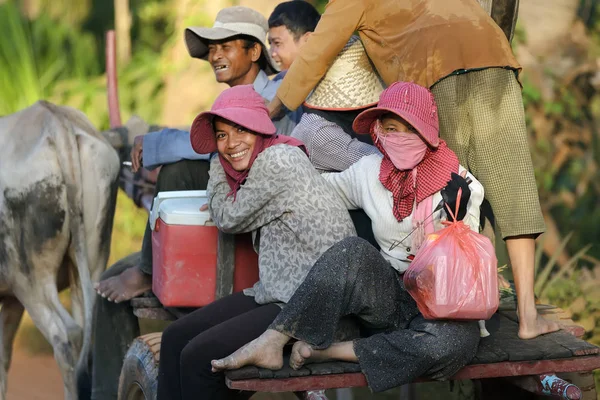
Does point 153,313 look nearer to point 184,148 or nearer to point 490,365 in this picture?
point 184,148

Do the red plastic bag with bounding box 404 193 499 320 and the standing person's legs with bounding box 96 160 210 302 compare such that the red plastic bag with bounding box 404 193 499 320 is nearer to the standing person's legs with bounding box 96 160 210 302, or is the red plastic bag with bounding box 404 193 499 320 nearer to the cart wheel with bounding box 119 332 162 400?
the cart wheel with bounding box 119 332 162 400

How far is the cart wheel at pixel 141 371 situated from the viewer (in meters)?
3.95

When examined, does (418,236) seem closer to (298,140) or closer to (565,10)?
(298,140)

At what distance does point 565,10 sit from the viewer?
8.17 metres

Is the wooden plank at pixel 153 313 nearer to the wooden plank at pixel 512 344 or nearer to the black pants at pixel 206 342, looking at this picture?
the black pants at pixel 206 342

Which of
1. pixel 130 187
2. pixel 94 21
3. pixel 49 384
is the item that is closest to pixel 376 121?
pixel 130 187

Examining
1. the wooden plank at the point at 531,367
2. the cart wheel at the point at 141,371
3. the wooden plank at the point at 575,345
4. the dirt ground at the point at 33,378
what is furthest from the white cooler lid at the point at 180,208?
the dirt ground at the point at 33,378

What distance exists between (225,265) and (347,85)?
913mm

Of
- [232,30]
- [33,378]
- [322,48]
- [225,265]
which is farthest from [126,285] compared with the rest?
[33,378]

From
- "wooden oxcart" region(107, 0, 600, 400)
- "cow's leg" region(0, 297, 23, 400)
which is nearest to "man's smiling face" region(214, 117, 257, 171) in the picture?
"wooden oxcart" region(107, 0, 600, 400)

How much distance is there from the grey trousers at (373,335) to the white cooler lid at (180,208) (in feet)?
2.94

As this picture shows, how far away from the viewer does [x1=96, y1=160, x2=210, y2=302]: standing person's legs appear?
4547mm

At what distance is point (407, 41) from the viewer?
3.84 meters

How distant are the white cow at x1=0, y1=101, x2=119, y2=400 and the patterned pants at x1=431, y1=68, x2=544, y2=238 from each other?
92.3 inches
